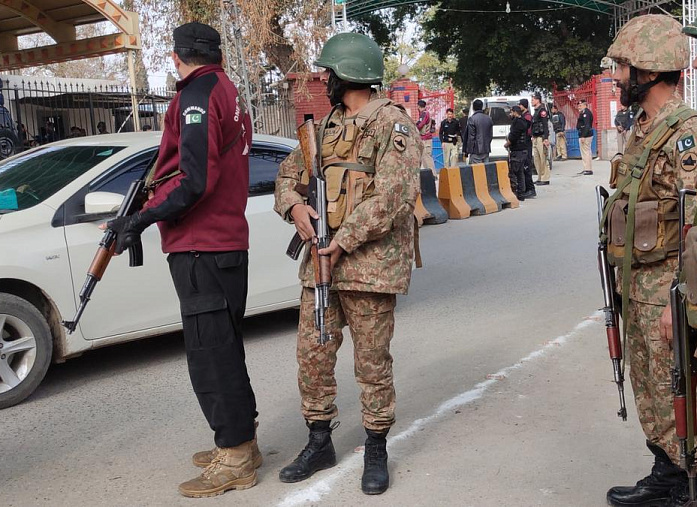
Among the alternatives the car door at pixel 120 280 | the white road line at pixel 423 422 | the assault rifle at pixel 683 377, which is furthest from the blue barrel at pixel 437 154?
the assault rifle at pixel 683 377

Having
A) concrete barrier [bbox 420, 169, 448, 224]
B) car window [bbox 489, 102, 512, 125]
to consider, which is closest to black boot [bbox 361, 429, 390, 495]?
concrete barrier [bbox 420, 169, 448, 224]

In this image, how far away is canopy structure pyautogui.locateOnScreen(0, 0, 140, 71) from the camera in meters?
12.8

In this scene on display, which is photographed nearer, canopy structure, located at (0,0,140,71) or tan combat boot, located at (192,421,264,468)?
tan combat boot, located at (192,421,264,468)

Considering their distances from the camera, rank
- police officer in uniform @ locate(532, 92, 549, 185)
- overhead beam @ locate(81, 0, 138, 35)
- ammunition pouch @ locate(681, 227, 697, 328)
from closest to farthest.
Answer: ammunition pouch @ locate(681, 227, 697, 328) < overhead beam @ locate(81, 0, 138, 35) < police officer in uniform @ locate(532, 92, 549, 185)

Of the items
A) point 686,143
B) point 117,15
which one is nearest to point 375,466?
point 686,143

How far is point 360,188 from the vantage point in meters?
3.74

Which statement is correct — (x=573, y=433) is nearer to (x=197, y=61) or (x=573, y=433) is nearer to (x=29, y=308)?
(x=197, y=61)

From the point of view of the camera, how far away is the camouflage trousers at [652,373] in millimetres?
3277

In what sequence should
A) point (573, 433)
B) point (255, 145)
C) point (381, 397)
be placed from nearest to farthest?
1. point (381, 397)
2. point (573, 433)
3. point (255, 145)

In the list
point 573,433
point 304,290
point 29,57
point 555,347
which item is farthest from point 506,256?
point 29,57

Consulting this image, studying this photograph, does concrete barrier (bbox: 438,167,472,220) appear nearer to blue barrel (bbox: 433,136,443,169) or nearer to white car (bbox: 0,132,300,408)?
white car (bbox: 0,132,300,408)

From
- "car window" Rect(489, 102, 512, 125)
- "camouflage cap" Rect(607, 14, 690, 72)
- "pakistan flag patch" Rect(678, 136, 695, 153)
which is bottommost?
"pakistan flag patch" Rect(678, 136, 695, 153)

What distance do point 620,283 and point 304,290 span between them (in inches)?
56.0

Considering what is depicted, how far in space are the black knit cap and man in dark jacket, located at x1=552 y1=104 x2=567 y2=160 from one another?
892 inches
